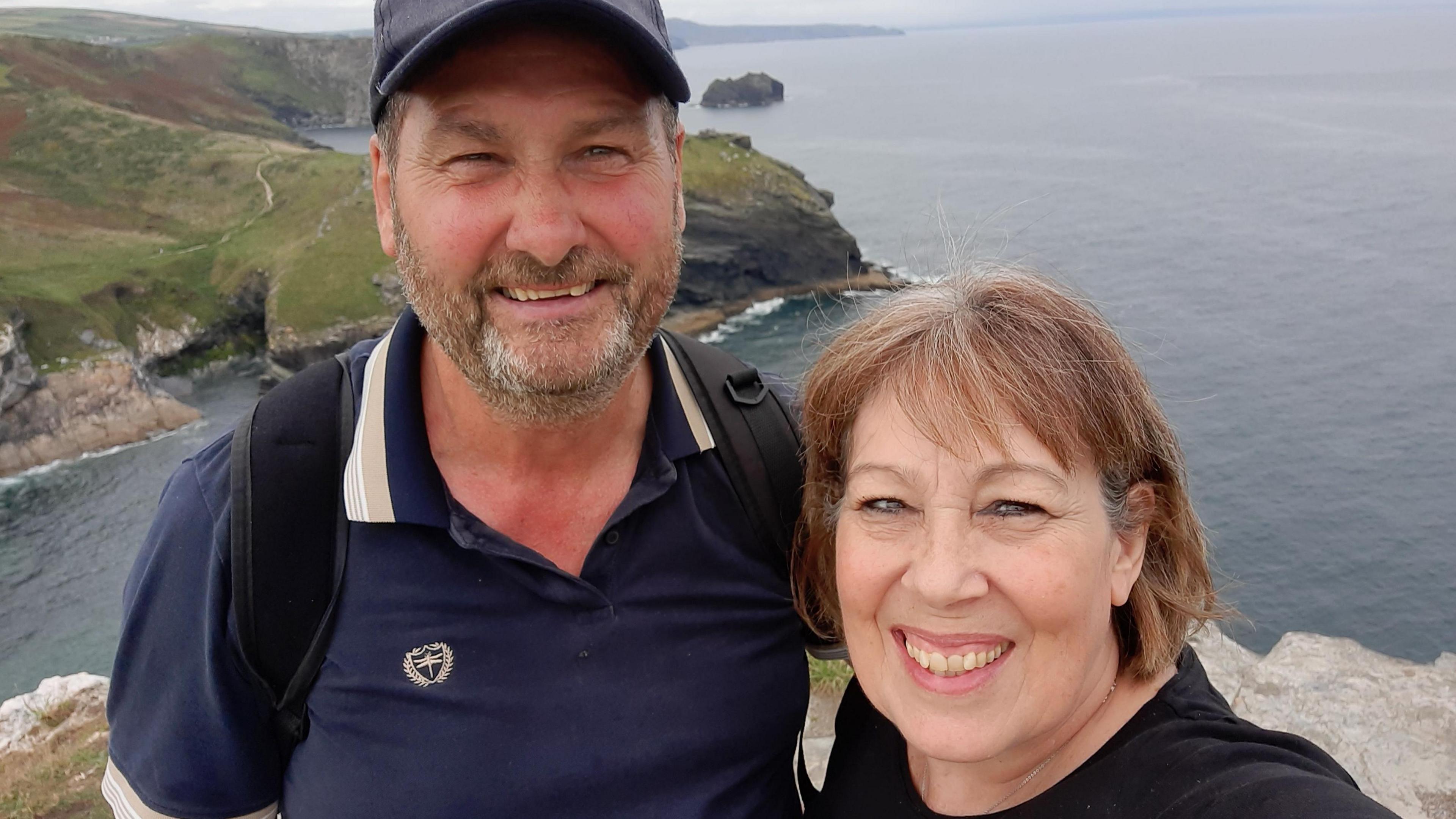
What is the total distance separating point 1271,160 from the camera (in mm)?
86875

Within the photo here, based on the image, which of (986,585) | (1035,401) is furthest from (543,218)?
(986,585)

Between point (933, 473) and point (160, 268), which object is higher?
point (933, 473)

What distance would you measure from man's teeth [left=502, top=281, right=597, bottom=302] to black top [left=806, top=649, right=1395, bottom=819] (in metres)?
1.85

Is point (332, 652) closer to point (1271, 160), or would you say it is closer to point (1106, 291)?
point (1106, 291)

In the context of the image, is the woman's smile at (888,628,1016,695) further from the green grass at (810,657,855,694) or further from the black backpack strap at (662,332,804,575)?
the green grass at (810,657,855,694)

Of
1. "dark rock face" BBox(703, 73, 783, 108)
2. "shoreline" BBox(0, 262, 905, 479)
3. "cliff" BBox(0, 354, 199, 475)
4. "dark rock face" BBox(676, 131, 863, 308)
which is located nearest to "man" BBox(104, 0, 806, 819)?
"shoreline" BBox(0, 262, 905, 479)

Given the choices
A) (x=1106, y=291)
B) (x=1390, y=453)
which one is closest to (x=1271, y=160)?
(x=1106, y=291)

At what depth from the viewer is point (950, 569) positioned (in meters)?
2.62

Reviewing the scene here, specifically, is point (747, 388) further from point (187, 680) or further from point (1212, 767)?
point (187, 680)

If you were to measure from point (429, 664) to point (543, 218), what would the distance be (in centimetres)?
142

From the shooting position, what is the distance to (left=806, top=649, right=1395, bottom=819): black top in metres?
2.30

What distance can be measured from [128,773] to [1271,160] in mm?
101512

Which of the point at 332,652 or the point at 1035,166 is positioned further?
the point at 1035,166

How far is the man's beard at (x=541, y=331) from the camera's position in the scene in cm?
298
